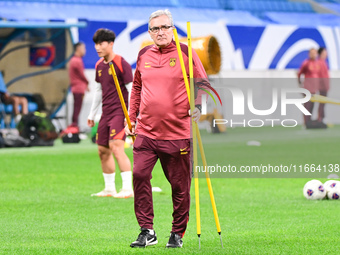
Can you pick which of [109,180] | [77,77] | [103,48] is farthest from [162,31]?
[77,77]

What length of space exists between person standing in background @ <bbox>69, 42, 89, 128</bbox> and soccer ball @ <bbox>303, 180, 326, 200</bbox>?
13.8 meters

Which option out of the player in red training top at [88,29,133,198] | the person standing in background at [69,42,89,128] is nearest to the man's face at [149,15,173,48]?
the player in red training top at [88,29,133,198]

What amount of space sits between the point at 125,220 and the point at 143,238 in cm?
206

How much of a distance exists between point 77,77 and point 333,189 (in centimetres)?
1435

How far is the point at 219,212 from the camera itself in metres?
10.1

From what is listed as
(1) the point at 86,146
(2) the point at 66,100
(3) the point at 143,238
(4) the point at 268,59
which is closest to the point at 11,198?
(3) the point at 143,238

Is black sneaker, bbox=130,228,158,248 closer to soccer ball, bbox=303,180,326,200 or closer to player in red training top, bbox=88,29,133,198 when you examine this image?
player in red training top, bbox=88,29,133,198

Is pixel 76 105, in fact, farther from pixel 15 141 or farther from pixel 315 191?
pixel 315 191

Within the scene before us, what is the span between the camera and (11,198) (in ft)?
37.1

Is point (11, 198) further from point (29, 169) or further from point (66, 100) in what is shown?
point (66, 100)

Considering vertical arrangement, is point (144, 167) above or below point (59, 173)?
above

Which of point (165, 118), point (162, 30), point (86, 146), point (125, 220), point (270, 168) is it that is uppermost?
point (162, 30)

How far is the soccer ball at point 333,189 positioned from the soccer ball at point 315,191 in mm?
63

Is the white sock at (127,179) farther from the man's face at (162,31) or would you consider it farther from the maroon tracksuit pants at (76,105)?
the maroon tracksuit pants at (76,105)
